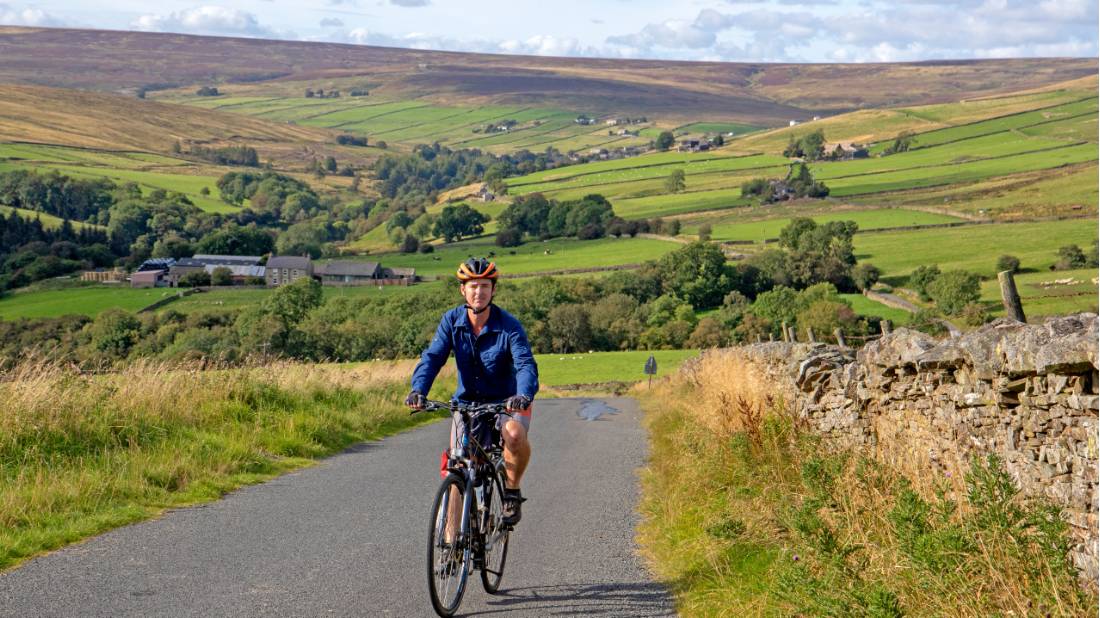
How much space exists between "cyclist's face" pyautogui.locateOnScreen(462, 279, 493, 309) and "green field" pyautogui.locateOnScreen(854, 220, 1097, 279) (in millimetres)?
77251

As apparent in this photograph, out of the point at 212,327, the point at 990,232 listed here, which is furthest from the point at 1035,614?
the point at 990,232

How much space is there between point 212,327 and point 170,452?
267ft

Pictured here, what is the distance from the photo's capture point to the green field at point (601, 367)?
58725 mm

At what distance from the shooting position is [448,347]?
24.4 feet

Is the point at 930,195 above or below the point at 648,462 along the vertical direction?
below

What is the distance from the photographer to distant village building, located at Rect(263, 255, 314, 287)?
436ft

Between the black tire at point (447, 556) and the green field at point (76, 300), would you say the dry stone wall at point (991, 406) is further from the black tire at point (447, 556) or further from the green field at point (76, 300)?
the green field at point (76, 300)

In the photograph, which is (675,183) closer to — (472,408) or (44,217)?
(44,217)

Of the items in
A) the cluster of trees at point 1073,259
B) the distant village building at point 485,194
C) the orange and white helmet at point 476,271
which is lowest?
the distant village building at point 485,194

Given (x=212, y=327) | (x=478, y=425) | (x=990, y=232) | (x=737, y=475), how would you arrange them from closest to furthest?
(x=478, y=425) → (x=737, y=475) → (x=212, y=327) → (x=990, y=232)

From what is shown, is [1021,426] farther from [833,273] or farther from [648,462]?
[833,273]

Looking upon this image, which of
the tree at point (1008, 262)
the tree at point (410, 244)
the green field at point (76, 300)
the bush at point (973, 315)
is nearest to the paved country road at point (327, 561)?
the bush at point (973, 315)

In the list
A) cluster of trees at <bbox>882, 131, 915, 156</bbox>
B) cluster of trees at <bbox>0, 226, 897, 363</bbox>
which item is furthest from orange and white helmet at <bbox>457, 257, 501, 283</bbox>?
cluster of trees at <bbox>882, 131, 915, 156</bbox>

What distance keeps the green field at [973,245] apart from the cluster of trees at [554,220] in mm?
34780
